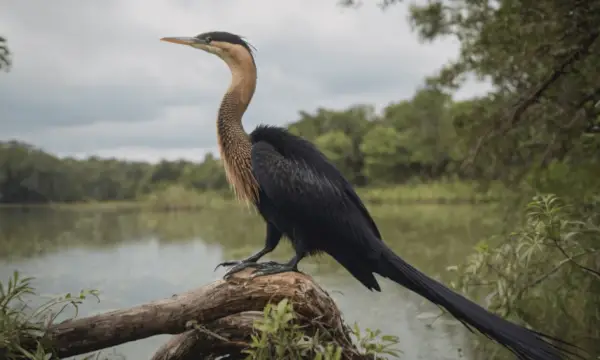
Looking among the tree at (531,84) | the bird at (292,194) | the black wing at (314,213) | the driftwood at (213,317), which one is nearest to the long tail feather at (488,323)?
the bird at (292,194)

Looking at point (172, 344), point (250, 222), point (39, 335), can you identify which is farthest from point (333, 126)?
point (39, 335)

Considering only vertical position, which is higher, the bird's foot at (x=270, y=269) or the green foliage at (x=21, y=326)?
the bird's foot at (x=270, y=269)

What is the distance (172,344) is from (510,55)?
2.02m

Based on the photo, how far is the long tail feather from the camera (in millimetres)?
1347

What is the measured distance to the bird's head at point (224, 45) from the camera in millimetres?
1592

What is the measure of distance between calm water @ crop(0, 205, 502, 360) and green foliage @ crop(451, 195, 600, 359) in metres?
0.35

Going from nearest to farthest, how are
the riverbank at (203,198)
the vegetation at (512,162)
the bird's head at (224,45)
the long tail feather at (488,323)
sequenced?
the long tail feather at (488,323)
the bird's head at (224,45)
the vegetation at (512,162)
the riverbank at (203,198)

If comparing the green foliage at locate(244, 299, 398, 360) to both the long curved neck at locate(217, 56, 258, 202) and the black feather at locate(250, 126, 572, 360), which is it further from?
the long curved neck at locate(217, 56, 258, 202)

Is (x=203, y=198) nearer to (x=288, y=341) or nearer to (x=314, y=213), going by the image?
(x=314, y=213)

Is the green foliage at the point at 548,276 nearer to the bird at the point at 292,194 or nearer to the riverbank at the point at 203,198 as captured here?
the bird at the point at 292,194

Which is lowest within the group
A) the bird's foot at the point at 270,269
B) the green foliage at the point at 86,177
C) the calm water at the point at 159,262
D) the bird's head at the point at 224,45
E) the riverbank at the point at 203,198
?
the calm water at the point at 159,262

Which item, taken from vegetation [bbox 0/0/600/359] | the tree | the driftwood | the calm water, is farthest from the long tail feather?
the tree

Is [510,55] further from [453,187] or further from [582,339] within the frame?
[453,187]

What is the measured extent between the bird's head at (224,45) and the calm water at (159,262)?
28.2 inches
